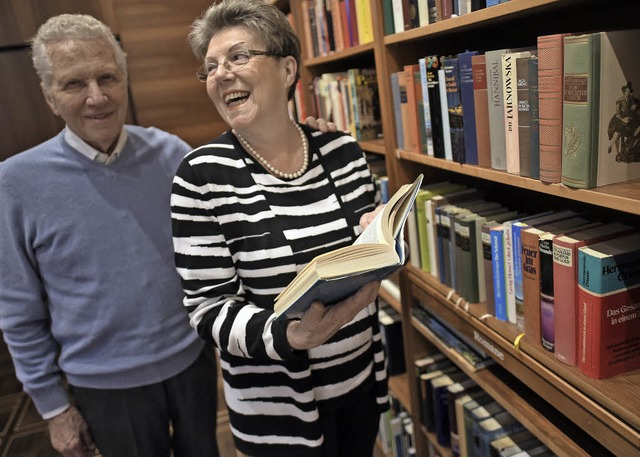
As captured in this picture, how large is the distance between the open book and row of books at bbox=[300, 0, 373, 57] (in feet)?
3.49

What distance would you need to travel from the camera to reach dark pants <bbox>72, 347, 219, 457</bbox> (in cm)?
129

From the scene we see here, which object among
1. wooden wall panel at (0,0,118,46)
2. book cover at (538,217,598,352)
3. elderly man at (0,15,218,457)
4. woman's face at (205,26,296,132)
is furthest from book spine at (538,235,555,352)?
wooden wall panel at (0,0,118,46)

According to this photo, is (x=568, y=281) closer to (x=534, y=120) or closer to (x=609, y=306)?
(x=609, y=306)

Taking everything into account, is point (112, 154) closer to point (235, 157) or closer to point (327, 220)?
point (235, 157)

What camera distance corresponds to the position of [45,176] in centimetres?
121

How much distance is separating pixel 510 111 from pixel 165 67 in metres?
2.64

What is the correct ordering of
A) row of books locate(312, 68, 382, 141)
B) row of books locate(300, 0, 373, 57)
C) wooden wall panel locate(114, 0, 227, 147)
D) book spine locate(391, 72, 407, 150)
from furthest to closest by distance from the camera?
wooden wall panel locate(114, 0, 227, 147) < row of books locate(312, 68, 382, 141) < row of books locate(300, 0, 373, 57) < book spine locate(391, 72, 407, 150)

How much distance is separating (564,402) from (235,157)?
844 mm

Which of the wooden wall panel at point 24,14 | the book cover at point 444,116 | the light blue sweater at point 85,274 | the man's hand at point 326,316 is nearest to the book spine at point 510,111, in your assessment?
the book cover at point 444,116

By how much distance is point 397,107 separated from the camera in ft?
5.12

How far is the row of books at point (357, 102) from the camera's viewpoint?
1.91m

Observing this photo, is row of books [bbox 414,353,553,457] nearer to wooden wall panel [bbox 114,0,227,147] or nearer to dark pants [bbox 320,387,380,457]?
dark pants [bbox 320,387,380,457]

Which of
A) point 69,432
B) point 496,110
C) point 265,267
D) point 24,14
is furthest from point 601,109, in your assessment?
point 24,14

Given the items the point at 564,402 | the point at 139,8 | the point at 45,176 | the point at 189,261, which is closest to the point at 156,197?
the point at 45,176
